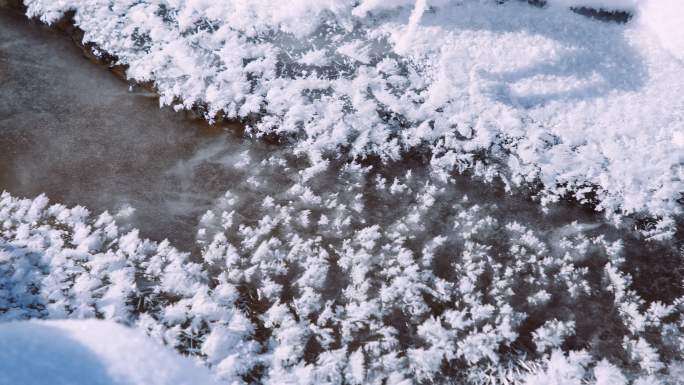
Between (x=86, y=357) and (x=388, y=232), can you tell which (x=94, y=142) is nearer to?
(x=86, y=357)

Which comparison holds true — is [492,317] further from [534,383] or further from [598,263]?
[598,263]

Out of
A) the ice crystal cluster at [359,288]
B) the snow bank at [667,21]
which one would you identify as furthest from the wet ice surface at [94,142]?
the snow bank at [667,21]

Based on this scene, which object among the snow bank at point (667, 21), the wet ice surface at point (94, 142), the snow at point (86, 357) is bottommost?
the snow bank at point (667, 21)

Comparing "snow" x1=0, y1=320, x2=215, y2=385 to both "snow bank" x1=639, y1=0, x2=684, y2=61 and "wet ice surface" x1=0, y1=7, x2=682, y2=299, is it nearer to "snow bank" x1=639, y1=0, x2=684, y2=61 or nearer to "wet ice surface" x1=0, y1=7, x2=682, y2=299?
"wet ice surface" x1=0, y1=7, x2=682, y2=299

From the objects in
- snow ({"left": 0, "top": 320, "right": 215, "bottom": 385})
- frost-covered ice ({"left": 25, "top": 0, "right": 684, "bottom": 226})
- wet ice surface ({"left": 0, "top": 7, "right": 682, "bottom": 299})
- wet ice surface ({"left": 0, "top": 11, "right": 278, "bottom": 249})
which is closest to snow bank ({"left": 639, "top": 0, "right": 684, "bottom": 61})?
frost-covered ice ({"left": 25, "top": 0, "right": 684, "bottom": 226})

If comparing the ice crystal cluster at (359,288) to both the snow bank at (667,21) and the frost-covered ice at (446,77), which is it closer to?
the frost-covered ice at (446,77)

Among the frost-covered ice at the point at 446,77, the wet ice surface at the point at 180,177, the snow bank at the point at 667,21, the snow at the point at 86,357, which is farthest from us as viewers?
the snow bank at the point at 667,21

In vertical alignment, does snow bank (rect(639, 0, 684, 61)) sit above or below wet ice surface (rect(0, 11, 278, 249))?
below

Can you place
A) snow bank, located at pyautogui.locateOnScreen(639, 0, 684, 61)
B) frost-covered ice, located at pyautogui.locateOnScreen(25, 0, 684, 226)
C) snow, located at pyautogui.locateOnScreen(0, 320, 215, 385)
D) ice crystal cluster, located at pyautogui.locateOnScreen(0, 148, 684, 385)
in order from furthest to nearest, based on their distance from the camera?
snow bank, located at pyautogui.locateOnScreen(639, 0, 684, 61), frost-covered ice, located at pyautogui.locateOnScreen(25, 0, 684, 226), ice crystal cluster, located at pyautogui.locateOnScreen(0, 148, 684, 385), snow, located at pyautogui.locateOnScreen(0, 320, 215, 385)
